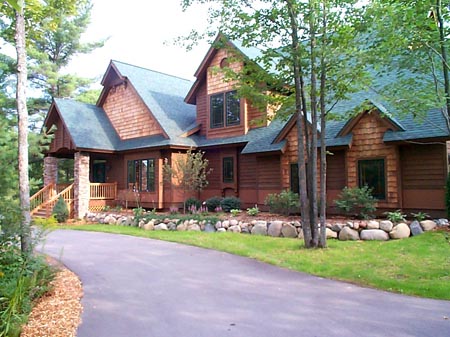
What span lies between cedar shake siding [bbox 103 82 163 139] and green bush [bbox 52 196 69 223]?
17.2 feet

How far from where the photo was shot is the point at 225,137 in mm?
18359

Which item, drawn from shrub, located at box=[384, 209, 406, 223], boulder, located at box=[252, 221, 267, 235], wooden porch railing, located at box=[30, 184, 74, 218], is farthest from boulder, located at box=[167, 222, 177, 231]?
shrub, located at box=[384, 209, 406, 223]

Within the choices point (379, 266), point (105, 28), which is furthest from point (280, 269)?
point (105, 28)

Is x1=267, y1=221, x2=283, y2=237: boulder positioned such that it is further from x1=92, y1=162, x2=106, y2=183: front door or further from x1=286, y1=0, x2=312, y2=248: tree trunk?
x1=92, y1=162, x2=106, y2=183: front door

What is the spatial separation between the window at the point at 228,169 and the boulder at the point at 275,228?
19.7 feet

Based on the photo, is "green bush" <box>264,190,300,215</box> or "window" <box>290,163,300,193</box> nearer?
"green bush" <box>264,190,300,215</box>

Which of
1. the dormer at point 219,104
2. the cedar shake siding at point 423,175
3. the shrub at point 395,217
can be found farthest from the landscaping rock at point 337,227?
the dormer at point 219,104

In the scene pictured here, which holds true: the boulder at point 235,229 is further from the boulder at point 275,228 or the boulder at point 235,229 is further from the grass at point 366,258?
the boulder at point 275,228

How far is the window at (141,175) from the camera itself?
19141 millimetres

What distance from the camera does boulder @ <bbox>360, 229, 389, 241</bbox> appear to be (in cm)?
1060

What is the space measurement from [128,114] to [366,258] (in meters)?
16.4

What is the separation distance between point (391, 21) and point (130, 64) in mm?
17635

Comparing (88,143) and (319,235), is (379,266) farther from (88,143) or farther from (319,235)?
(88,143)

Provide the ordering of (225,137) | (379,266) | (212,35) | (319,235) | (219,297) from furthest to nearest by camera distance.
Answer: (225,137), (212,35), (319,235), (379,266), (219,297)
